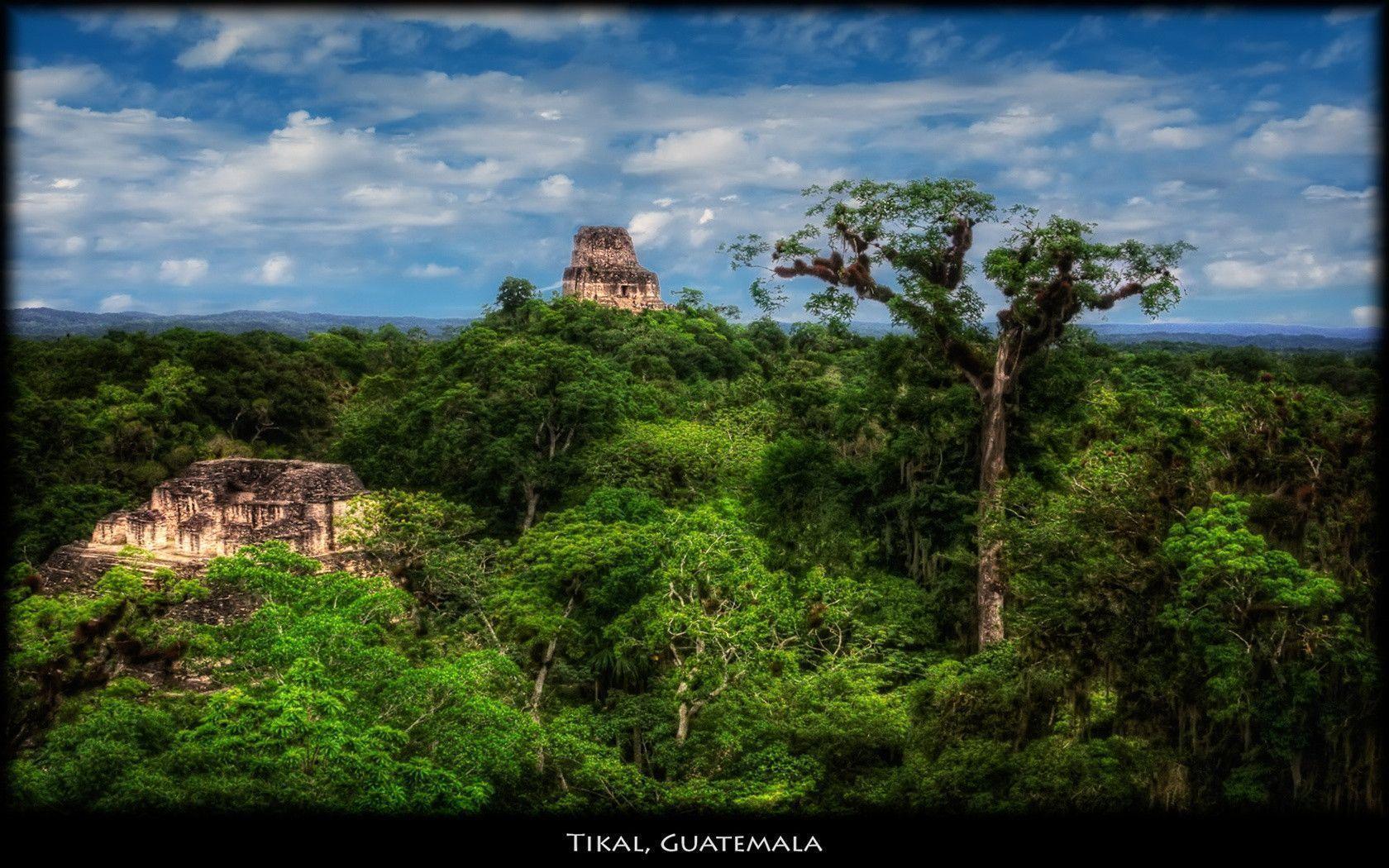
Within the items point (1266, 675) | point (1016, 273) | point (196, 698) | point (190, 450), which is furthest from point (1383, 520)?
point (190, 450)

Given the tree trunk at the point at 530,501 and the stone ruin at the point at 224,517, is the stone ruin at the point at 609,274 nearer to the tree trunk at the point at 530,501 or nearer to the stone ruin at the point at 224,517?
the tree trunk at the point at 530,501

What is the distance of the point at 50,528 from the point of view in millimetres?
18984

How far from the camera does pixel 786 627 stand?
495 inches

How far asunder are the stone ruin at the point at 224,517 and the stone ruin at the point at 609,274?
108 feet

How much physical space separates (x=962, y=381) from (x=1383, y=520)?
766 cm

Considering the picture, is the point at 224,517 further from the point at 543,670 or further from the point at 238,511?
the point at 543,670

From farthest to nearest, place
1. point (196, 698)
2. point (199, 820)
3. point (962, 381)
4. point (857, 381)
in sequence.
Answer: point (857, 381) → point (962, 381) → point (196, 698) → point (199, 820)

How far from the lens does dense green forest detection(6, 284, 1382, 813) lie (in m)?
8.52

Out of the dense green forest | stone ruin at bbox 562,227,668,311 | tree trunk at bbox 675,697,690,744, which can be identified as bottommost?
tree trunk at bbox 675,697,690,744

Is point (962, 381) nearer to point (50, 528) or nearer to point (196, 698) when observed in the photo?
point (196, 698)

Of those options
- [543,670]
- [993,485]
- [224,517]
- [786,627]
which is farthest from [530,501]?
[993,485]

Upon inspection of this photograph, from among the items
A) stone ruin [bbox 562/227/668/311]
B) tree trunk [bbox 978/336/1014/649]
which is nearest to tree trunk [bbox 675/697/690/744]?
tree trunk [bbox 978/336/1014/649]

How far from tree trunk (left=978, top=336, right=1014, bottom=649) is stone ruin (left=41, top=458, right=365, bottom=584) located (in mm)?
8892

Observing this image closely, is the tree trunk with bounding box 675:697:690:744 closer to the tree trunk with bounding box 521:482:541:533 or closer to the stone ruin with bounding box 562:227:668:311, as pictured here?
the tree trunk with bounding box 521:482:541:533
